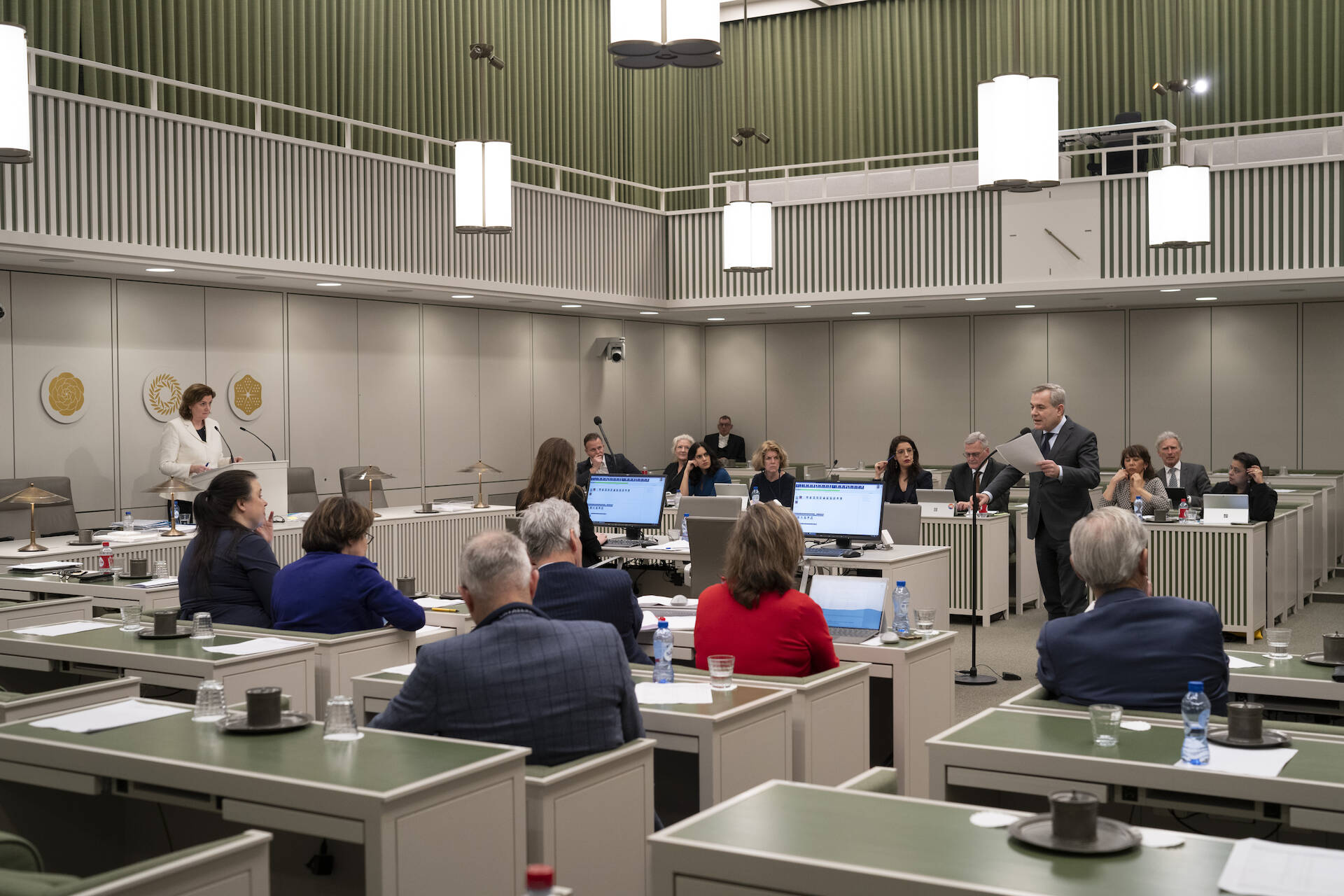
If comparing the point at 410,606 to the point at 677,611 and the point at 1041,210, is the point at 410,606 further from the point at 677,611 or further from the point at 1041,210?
the point at 1041,210

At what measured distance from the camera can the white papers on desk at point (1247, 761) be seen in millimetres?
2812

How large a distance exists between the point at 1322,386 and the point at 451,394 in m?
9.24

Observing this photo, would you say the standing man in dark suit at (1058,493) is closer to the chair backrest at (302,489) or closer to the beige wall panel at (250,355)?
the chair backrest at (302,489)

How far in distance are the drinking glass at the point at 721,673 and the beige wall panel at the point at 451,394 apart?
31.3 ft

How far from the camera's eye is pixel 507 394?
13984mm

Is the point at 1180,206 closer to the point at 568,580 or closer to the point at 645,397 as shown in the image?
the point at 568,580

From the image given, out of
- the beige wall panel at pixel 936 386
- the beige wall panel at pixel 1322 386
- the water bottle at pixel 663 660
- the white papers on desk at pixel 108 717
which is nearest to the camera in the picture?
the white papers on desk at pixel 108 717

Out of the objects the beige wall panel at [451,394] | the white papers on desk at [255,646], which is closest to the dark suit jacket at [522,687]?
the white papers on desk at [255,646]

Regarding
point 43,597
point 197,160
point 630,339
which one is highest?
point 197,160

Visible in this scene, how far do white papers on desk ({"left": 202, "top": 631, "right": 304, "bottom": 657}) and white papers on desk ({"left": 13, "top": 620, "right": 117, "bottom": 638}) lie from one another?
76 cm

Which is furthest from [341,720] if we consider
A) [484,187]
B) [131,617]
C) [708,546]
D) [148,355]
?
A: [148,355]

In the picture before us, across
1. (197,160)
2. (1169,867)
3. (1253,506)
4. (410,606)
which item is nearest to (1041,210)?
(1253,506)

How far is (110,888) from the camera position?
6.98 feet

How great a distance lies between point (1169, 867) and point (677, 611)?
11.9 ft
